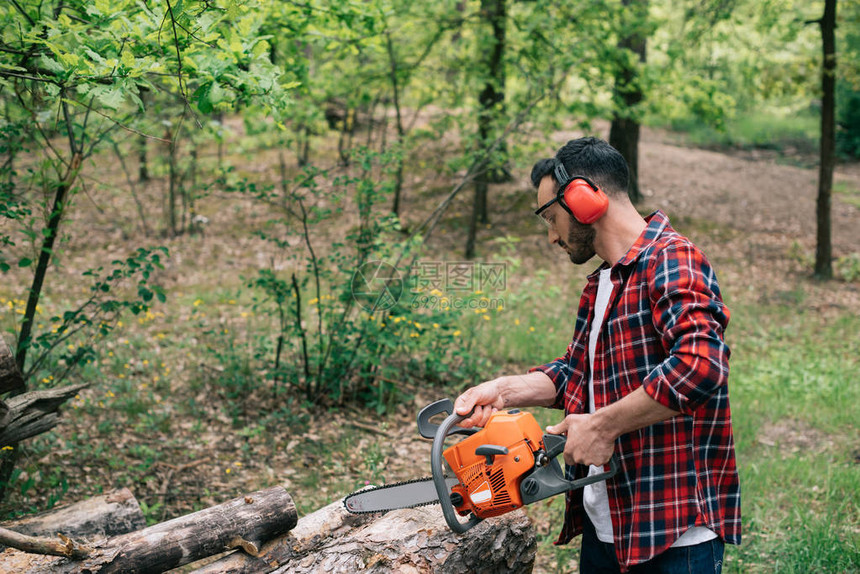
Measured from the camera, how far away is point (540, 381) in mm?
2506

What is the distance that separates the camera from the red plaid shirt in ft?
A: 6.13

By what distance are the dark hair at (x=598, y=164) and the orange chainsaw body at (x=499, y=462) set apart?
0.86 meters

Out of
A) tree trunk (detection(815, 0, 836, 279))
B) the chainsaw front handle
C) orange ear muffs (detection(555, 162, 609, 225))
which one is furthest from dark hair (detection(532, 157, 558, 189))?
tree trunk (detection(815, 0, 836, 279))

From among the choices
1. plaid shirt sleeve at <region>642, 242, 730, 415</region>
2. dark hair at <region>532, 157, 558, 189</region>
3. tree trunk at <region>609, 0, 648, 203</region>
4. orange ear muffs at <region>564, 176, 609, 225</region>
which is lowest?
plaid shirt sleeve at <region>642, 242, 730, 415</region>

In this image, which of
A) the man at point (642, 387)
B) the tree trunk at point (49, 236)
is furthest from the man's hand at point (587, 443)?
the tree trunk at point (49, 236)

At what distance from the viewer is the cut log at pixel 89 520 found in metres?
3.12

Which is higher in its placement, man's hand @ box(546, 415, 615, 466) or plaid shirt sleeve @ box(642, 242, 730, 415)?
plaid shirt sleeve @ box(642, 242, 730, 415)

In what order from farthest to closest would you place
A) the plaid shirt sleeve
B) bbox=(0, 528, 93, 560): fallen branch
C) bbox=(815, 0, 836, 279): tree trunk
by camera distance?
1. bbox=(815, 0, 836, 279): tree trunk
2. bbox=(0, 528, 93, 560): fallen branch
3. the plaid shirt sleeve

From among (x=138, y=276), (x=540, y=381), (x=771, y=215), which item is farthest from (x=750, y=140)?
(x=540, y=381)

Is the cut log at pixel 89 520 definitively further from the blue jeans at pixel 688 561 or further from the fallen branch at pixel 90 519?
the blue jeans at pixel 688 561

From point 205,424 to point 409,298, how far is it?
203cm

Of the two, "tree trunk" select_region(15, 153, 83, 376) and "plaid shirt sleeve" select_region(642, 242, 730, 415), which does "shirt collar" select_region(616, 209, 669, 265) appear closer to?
"plaid shirt sleeve" select_region(642, 242, 730, 415)

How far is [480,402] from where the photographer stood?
7.77 ft

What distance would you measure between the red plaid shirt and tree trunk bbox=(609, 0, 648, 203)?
516cm
